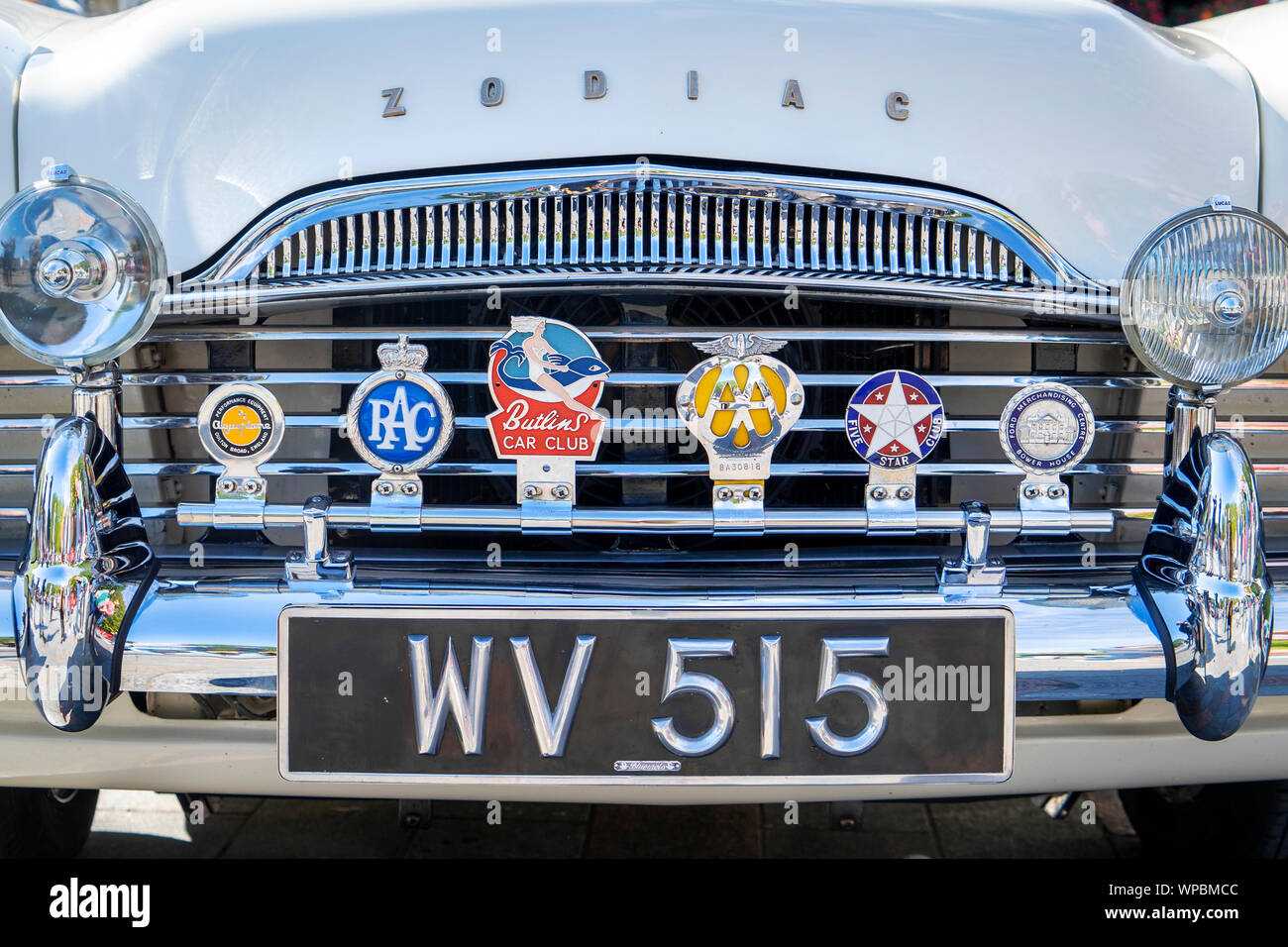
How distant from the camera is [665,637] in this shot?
55.4 inches

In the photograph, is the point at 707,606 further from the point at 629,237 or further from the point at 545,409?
the point at 629,237

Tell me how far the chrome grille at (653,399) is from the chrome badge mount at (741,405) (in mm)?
36

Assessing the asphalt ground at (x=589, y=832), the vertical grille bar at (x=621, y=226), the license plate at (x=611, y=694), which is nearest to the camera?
the license plate at (x=611, y=694)

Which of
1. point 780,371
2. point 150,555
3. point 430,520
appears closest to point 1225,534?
point 780,371

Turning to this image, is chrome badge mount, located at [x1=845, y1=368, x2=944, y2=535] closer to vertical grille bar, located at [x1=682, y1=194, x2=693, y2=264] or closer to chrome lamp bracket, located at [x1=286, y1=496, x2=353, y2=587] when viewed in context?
vertical grille bar, located at [x1=682, y1=194, x2=693, y2=264]

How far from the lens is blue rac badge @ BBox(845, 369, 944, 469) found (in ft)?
5.29

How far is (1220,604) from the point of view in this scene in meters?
1.44

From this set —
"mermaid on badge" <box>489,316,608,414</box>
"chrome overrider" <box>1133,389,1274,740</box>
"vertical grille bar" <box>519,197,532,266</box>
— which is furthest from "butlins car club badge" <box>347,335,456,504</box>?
"chrome overrider" <box>1133,389,1274,740</box>

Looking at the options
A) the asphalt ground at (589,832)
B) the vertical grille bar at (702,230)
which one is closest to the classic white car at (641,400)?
the vertical grille bar at (702,230)

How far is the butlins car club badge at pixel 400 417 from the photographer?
62.6 inches

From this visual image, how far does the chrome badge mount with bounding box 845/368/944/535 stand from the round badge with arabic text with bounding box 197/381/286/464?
84cm

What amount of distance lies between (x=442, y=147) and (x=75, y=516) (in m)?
0.70

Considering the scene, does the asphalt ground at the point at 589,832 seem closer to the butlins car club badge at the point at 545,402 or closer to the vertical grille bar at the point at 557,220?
the butlins car club badge at the point at 545,402
